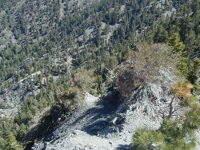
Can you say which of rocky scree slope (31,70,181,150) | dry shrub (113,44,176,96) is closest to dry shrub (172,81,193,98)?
rocky scree slope (31,70,181,150)

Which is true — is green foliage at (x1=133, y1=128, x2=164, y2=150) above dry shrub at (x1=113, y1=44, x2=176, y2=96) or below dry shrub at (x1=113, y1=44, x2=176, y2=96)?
above

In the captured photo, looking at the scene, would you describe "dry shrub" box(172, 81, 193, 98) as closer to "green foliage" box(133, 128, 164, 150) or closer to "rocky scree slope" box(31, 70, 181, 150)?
"rocky scree slope" box(31, 70, 181, 150)

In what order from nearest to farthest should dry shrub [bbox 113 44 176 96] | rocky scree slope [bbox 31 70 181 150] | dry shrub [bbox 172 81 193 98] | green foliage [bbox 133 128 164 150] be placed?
green foliage [bbox 133 128 164 150] → dry shrub [bbox 172 81 193 98] → rocky scree slope [bbox 31 70 181 150] → dry shrub [bbox 113 44 176 96]

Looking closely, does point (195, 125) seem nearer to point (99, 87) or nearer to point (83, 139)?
point (83, 139)

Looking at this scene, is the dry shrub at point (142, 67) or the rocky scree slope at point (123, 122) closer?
the rocky scree slope at point (123, 122)

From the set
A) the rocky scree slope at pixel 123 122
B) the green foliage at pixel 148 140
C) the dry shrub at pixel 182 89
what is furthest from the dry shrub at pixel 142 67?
the green foliage at pixel 148 140

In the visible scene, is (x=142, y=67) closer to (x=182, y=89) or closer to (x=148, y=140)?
(x=182, y=89)

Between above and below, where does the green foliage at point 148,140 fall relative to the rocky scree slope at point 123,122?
above

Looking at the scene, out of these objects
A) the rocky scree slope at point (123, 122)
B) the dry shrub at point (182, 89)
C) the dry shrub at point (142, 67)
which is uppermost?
the dry shrub at point (182, 89)

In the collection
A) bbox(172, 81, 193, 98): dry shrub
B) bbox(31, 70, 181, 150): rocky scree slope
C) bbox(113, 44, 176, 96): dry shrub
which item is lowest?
bbox(31, 70, 181, 150): rocky scree slope

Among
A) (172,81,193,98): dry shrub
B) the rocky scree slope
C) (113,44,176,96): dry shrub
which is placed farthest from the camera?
(113,44,176,96): dry shrub

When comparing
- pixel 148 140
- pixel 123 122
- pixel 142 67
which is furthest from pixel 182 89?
pixel 142 67

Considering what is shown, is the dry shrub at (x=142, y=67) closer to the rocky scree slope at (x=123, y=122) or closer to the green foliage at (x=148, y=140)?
the rocky scree slope at (x=123, y=122)

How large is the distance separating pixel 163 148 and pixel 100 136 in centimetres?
1507
